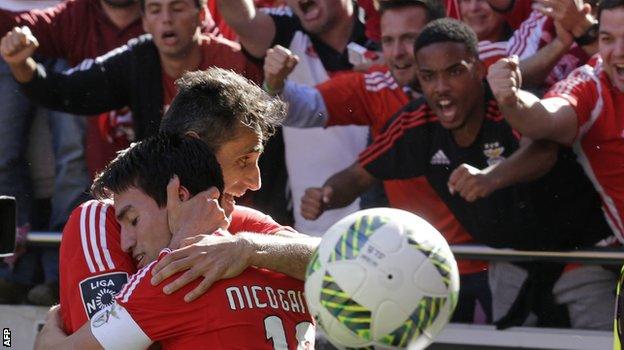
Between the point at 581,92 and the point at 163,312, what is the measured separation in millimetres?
3243

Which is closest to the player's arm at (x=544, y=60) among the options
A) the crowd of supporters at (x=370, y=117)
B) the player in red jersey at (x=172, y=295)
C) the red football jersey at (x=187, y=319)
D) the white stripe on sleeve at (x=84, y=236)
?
the crowd of supporters at (x=370, y=117)

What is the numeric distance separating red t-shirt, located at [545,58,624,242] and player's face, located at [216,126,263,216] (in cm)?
237

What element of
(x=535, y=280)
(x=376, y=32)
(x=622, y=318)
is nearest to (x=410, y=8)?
(x=376, y=32)

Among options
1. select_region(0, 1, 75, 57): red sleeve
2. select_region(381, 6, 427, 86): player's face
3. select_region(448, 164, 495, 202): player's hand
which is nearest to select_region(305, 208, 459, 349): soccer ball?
select_region(448, 164, 495, 202): player's hand

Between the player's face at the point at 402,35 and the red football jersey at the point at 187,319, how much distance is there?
3.19 m

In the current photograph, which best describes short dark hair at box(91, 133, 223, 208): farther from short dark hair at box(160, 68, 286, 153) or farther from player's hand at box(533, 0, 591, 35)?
player's hand at box(533, 0, 591, 35)

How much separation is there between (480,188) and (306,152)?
3.85 ft

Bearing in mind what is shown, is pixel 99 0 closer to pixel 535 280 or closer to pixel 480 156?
pixel 480 156

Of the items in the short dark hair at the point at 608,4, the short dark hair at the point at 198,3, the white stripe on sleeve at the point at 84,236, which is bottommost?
the white stripe on sleeve at the point at 84,236

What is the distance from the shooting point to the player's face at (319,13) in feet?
23.6

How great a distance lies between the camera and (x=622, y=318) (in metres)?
4.15

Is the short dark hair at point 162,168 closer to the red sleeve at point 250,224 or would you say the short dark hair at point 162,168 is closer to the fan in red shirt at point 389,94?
the red sleeve at point 250,224

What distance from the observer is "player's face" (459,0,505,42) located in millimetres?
6840

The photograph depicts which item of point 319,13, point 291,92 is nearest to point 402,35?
point 319,13
